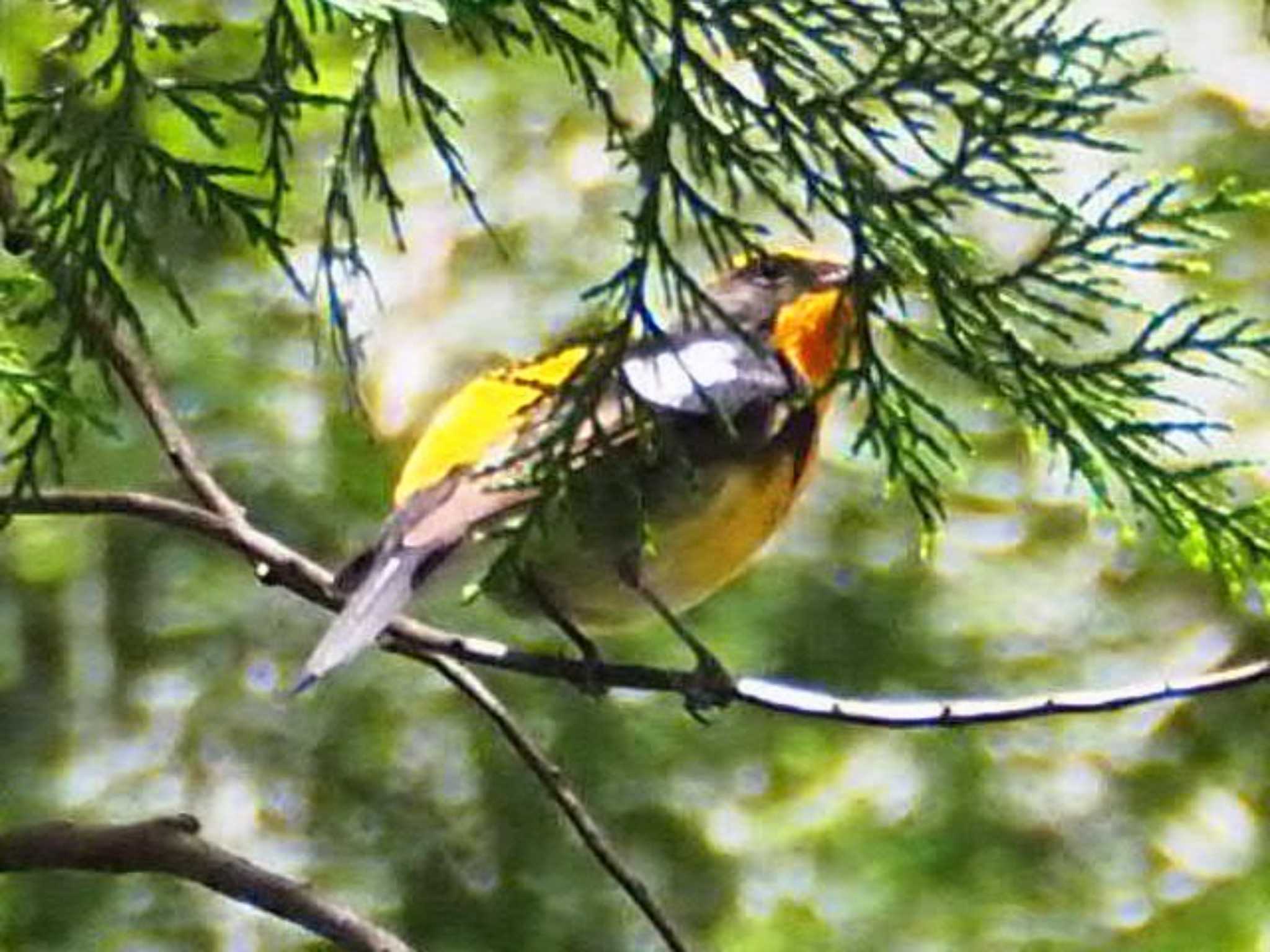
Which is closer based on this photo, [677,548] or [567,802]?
[567,802]

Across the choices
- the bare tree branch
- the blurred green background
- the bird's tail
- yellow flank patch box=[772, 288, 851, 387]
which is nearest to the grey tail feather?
the bird's tail

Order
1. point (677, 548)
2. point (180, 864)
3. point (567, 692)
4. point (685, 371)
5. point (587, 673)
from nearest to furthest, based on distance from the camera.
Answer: point (685, 371), point (180, 864), point (587, 673), point (677, 548), point (567, 692)

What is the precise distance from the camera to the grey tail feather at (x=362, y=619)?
2006 mm

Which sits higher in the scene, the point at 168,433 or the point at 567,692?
the point at 168,433

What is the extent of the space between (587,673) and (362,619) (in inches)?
6.4

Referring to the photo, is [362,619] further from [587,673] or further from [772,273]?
A: [772,273]

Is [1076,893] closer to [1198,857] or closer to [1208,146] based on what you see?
[1198,857]

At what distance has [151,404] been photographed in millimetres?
2088

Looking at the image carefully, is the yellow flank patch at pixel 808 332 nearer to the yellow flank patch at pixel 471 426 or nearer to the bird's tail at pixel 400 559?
the yellow flank patch at pixel 471 426

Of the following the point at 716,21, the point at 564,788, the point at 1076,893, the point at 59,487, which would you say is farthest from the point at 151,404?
the point at 1076,893

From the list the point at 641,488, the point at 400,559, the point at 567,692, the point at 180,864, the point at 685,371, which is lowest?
the point at 567,692

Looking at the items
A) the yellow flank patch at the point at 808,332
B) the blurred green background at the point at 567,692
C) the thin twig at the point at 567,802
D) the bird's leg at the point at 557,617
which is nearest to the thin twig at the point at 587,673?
the thin twig at the point at 567,802

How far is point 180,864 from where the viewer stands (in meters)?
1.98

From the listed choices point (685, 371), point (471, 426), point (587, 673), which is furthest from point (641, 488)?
point (471, 426)
